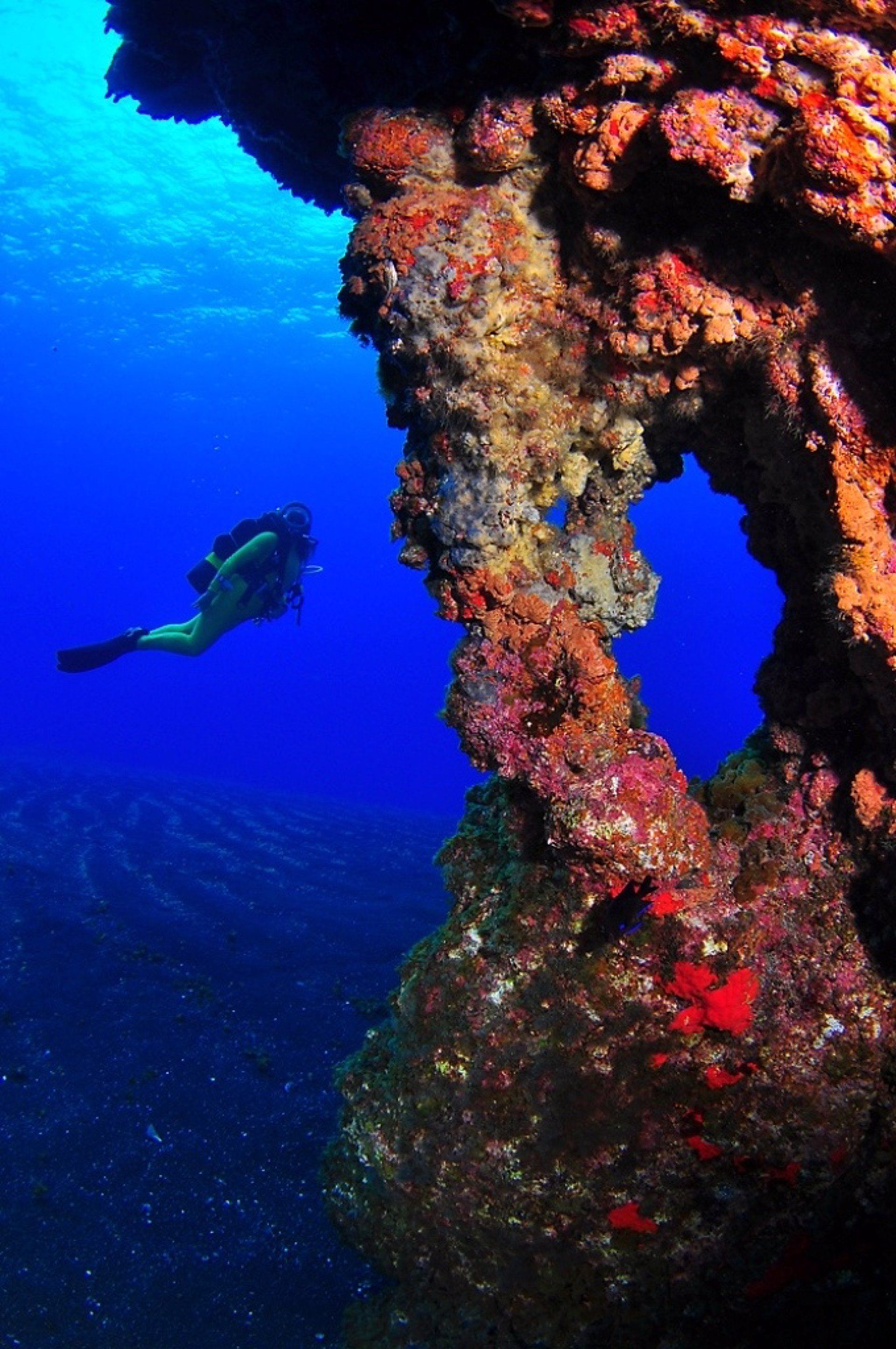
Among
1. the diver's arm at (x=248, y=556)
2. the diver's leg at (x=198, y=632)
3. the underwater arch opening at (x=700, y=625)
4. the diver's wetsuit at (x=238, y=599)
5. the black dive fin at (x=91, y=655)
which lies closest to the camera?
the black dive fin at (x=91, y=655)

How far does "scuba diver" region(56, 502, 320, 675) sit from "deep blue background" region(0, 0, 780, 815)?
2131 centimetres

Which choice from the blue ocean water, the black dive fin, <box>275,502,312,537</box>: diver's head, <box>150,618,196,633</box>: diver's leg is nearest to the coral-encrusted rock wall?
the blue ocean water

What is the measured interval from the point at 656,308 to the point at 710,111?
0.75 m

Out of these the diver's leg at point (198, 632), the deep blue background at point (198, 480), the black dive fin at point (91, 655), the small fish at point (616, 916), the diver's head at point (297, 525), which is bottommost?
the small fish at point (616, 916)

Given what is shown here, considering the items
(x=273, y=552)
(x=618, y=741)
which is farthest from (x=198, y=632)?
(x=618, y=741)

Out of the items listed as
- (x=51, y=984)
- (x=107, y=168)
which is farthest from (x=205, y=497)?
(x=51, y=984)

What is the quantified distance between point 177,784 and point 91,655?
13926 mm

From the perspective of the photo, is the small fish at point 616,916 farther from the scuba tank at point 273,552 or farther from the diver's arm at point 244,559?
the diver's arm at point 244,559

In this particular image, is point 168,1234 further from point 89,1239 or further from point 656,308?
point 656,308

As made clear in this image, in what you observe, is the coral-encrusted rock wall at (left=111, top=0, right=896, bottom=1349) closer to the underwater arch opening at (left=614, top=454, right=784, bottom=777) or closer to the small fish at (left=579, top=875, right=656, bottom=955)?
the small fish at (left=579, top=875, right=656, bottom=955)

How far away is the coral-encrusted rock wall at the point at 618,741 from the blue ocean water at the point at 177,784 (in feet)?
6.08

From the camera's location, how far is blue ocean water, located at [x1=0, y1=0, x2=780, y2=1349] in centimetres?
479

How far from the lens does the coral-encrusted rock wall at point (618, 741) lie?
3008 millimetres

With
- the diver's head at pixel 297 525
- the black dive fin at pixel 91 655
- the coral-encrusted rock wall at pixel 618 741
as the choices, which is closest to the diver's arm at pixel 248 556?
the diver's head at pixel 297 525
